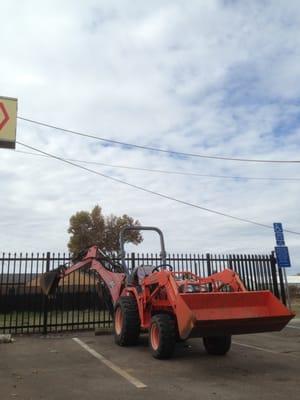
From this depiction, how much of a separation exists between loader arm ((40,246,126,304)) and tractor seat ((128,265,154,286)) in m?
0.77

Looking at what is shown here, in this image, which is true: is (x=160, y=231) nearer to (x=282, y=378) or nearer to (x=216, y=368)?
(x=216, y=368)

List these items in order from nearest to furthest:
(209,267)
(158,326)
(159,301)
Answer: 1. (158,326)
2. (159,301)
3. (209,267)

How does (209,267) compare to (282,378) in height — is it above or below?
above

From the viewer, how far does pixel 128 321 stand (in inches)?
403

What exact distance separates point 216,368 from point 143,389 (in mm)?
1975

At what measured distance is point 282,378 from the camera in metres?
7.41

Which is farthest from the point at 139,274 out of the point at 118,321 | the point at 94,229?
the point at 94,229

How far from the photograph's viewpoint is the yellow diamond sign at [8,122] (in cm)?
1202

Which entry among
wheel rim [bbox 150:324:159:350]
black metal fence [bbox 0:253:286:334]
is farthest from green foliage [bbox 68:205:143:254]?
wheel rim [bbox 150:324:159:350]

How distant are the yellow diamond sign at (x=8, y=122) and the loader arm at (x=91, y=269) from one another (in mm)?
3522

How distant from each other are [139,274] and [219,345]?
235 centimetres

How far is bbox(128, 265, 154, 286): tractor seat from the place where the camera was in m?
10.6

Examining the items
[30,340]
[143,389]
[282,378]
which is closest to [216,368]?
[282,378]

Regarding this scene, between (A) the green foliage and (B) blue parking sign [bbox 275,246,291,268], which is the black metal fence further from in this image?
(A) the green foliage
